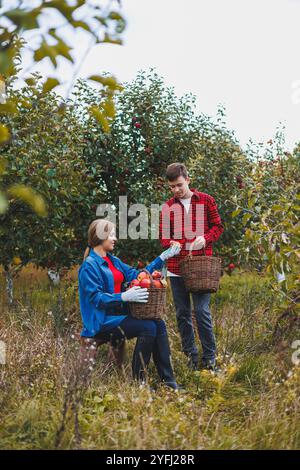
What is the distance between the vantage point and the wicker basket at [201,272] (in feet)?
14.7

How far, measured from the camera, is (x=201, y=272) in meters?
4.49

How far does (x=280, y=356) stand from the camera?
411 cm

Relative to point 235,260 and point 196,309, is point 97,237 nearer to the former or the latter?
point 196,309

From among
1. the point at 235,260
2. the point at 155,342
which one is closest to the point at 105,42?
the point at 155,342

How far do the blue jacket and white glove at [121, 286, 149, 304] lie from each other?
0.05m

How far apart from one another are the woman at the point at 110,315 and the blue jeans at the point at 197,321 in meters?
0.47

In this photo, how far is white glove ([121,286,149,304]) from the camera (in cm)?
408

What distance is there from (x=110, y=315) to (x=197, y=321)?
2.36 feet

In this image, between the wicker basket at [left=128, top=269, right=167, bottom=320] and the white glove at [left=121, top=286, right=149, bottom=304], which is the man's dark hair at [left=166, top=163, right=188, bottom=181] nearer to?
the wicker basket at [left=128, top=269, right=167, bottom=320]

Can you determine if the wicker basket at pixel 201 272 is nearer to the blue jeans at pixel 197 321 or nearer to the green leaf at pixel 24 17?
the blue jeans at pixel 197 321

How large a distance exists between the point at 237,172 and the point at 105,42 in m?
5.84

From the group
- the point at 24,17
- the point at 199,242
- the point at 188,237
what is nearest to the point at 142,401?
the point at 199,242

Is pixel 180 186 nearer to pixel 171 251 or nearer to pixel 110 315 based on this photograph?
pixel 171 251

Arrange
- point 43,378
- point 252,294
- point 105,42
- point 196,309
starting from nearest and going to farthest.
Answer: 1. point 105,42
2. point 43,378
3. point 196,309
4. point 252,294
